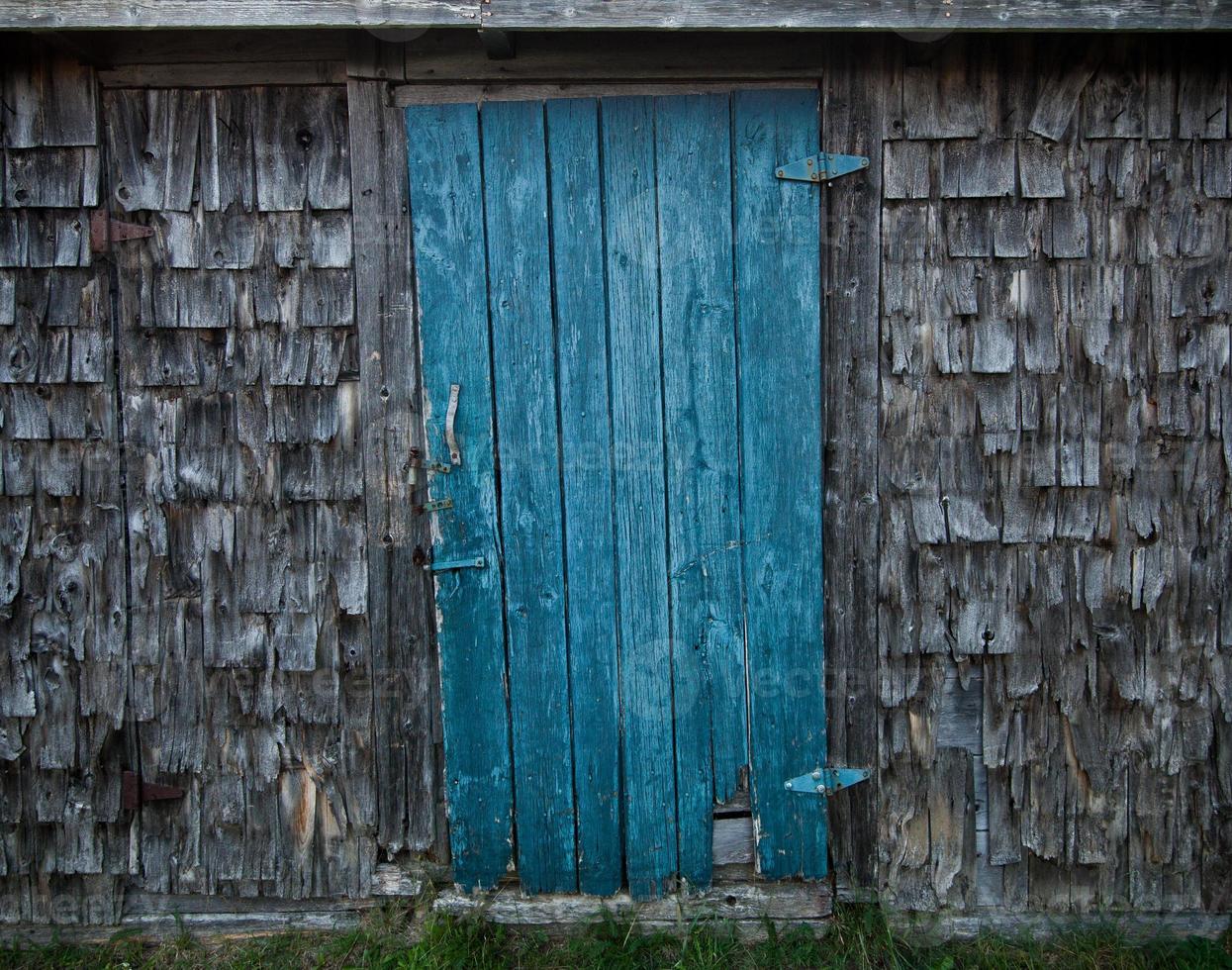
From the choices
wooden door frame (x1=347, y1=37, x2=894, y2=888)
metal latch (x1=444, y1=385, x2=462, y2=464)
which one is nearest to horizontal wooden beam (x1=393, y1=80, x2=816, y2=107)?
wooden door frame (x1=347, y1=37, x2=894, y2=888)

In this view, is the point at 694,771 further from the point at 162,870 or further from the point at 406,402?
the point at 162,870

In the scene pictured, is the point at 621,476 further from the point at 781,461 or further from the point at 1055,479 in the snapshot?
the point at 1055,479

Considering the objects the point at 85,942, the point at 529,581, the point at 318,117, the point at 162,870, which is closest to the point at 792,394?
the point at 529,581

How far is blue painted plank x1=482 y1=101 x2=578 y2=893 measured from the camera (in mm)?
2617

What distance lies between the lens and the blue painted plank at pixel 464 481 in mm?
2617

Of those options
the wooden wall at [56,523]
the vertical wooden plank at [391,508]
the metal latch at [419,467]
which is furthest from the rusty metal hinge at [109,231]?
the metal latch at [419,467]

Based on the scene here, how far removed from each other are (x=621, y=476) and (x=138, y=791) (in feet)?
5.93

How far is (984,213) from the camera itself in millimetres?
2648

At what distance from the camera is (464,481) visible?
2.69 metres

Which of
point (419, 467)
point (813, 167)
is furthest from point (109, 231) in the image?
point (813, 167)

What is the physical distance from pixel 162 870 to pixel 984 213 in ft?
10.7

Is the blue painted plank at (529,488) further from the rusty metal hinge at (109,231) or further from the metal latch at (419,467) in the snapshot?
the rusty metal hinge at (109,231)

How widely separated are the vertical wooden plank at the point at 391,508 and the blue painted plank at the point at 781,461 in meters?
1.00

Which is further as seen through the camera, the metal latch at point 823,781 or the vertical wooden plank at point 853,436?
the metal latch at point 823,781
